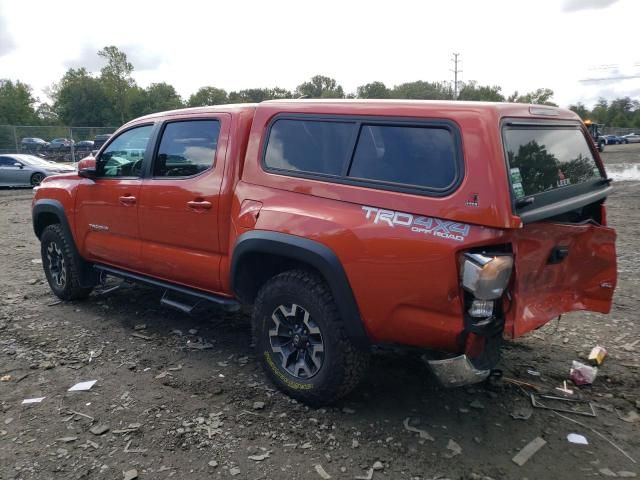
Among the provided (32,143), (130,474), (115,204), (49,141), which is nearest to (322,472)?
(130,474)

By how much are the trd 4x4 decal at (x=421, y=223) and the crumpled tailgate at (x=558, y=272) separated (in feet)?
0.97

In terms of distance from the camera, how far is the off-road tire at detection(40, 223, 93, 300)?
5.48 m

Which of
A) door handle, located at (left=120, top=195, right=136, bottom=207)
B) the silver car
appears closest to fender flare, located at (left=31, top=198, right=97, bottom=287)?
door handle, located at (left=120, top=195, right=136, bottom=207)

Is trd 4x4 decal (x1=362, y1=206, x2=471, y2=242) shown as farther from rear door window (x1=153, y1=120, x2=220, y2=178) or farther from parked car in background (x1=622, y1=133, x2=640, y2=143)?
parked car in background (x1=622, y1=133, x2=640, y2=143)

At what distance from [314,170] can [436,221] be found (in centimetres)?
98

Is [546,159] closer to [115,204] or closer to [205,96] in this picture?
[115,204]

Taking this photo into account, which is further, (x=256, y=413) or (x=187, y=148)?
(x=187, y=148)

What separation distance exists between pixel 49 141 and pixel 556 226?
103ft

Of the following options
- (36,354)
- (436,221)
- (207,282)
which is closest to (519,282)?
(436,221)

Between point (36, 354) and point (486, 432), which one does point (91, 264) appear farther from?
point (486, 432)

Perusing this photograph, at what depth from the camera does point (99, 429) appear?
329 centimetres

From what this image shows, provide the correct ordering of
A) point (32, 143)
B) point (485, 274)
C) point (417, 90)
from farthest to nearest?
point (417, 90), point (32, 143), point (485, 274)

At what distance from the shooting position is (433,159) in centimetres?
291

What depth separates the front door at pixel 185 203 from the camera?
400 cm
